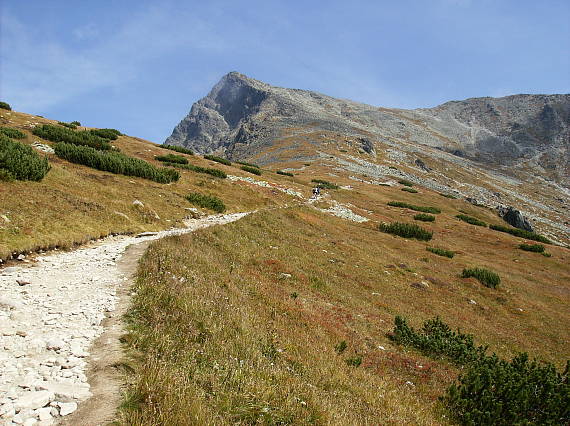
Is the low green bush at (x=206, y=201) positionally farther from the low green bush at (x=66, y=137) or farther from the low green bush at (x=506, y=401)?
the low green bush at (x=506, y=401)

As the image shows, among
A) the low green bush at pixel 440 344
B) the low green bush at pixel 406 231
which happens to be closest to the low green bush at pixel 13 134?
the low green bush at pixel 440 344

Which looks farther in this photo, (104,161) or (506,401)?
(104,161)

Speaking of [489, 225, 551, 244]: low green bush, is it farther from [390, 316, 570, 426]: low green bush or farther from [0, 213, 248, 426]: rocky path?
[0, 213, 248, 426]: rocky path

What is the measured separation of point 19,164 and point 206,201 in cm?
1190

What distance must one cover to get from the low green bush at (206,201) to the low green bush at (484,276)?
1980cm

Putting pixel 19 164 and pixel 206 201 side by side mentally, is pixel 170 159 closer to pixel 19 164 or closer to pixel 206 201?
pixel 206 201

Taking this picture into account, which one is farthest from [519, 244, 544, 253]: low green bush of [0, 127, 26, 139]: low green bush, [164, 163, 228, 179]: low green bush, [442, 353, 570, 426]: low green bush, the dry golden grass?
[0, 127, 26, 139]: low green bush

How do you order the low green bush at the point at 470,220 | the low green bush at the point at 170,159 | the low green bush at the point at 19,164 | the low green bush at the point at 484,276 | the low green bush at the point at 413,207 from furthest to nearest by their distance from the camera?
the low green bush at the point at 470,220 → the low green bush at the point at 413,207 → the low green bush at the point at 170,159 → the low green bush at the point at 484,276 → the low green bush at the point at 19,164

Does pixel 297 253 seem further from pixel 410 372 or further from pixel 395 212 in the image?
pixel 395 212

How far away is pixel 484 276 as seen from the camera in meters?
24.8

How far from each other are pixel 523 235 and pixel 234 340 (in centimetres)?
5752

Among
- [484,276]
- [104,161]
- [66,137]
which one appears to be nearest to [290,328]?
[484,276]

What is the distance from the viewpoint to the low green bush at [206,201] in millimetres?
25094

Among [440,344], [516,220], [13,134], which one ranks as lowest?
[440,344]
